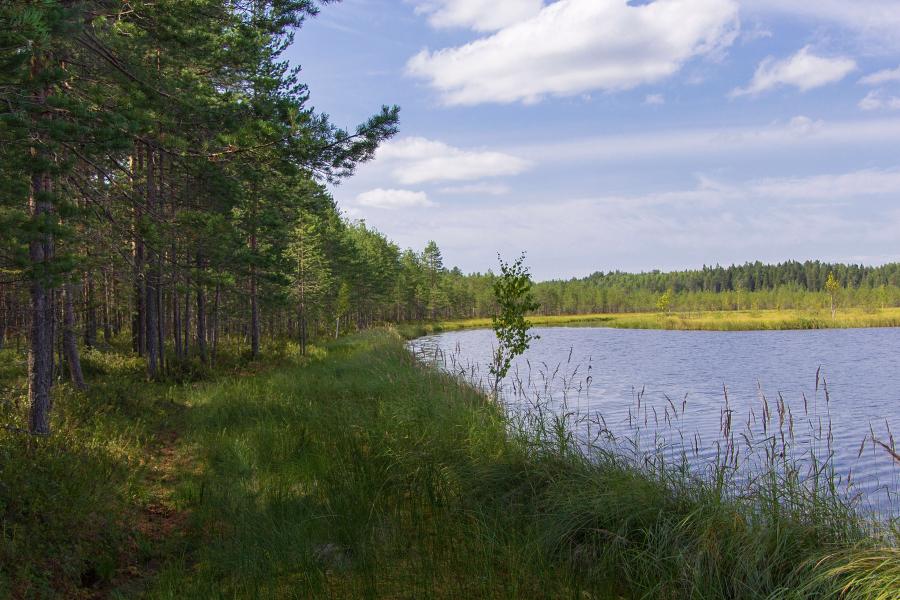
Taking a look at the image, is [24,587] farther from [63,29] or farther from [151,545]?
[63,29]

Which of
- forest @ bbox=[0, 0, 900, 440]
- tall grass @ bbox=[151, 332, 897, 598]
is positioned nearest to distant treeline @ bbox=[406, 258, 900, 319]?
forest @ bbox=[0, 0, 900, 440]

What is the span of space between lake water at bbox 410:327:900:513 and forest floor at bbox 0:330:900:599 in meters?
0.91

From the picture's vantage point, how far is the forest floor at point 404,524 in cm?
423

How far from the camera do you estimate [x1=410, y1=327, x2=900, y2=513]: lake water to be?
925cm

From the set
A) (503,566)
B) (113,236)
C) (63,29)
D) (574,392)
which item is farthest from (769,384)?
(63,29)

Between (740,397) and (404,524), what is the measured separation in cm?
1569

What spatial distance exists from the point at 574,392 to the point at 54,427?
13816 millimetres

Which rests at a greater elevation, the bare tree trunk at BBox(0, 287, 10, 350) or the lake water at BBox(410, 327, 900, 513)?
the bare tree trunk at BBox(0, 287, 10, 350)

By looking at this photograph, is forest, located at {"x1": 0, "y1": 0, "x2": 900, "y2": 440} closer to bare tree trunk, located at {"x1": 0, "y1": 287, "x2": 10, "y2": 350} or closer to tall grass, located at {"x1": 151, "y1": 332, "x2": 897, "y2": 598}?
bare tree trunk, located at {"x1": 0, "y1": 287, "x2": 10, "y2": 350}

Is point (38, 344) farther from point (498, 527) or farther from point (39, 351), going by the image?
point (498, 527)

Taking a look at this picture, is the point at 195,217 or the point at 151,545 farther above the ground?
the point at 195,217

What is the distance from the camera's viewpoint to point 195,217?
8.90 m

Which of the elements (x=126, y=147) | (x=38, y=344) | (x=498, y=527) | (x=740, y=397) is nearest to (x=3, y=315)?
(x=38, y=344)

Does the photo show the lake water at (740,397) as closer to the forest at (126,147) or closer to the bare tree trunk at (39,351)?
the forest at (126,147)
